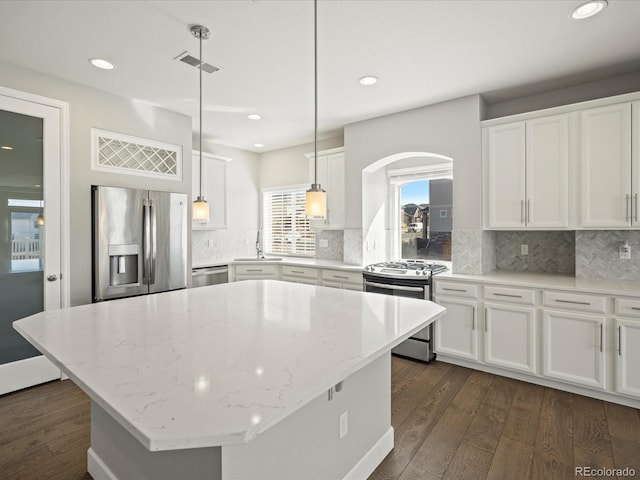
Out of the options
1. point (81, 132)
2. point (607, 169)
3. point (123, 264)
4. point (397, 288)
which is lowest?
point (397, 288)

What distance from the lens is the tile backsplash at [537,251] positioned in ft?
10.9

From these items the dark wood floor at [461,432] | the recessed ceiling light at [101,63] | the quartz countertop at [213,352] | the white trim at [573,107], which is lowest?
the dark wood floor at [461,432]

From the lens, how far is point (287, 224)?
5613 mm

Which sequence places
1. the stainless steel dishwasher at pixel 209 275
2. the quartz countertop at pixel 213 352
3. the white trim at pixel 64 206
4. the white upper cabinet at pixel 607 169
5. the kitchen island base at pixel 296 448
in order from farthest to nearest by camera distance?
the stainless steel dishwasher at pixel 209 275
the white trim at pixel 64 206
the white upper cabinet at pixel 607 169
the kitchen island base at pixel 296 448
the quartz countertop at pixel 213 352

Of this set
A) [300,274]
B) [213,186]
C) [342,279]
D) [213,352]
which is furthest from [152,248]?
[213,352]

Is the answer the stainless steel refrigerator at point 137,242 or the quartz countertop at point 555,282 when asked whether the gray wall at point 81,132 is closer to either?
the stainless steel refrigerator at point 137,242

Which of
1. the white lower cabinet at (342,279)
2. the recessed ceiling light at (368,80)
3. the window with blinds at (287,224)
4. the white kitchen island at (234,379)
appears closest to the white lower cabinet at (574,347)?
the white kitchen island at (234,379)

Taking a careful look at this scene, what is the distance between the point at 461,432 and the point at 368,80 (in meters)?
2.88

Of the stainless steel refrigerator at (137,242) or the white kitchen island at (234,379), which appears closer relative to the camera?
the white kitchen island at (234,379)

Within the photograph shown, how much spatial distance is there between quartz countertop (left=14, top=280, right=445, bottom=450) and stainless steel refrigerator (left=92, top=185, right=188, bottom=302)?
1393mm

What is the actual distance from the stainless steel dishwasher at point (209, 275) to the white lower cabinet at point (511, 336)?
324 cm

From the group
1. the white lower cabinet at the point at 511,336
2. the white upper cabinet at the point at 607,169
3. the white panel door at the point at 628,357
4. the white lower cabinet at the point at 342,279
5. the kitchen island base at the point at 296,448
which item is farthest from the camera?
the white lower cabinet at the point at 342,279

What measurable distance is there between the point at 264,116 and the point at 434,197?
2273mm

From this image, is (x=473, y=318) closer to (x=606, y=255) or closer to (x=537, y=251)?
(x=537, y=251)
